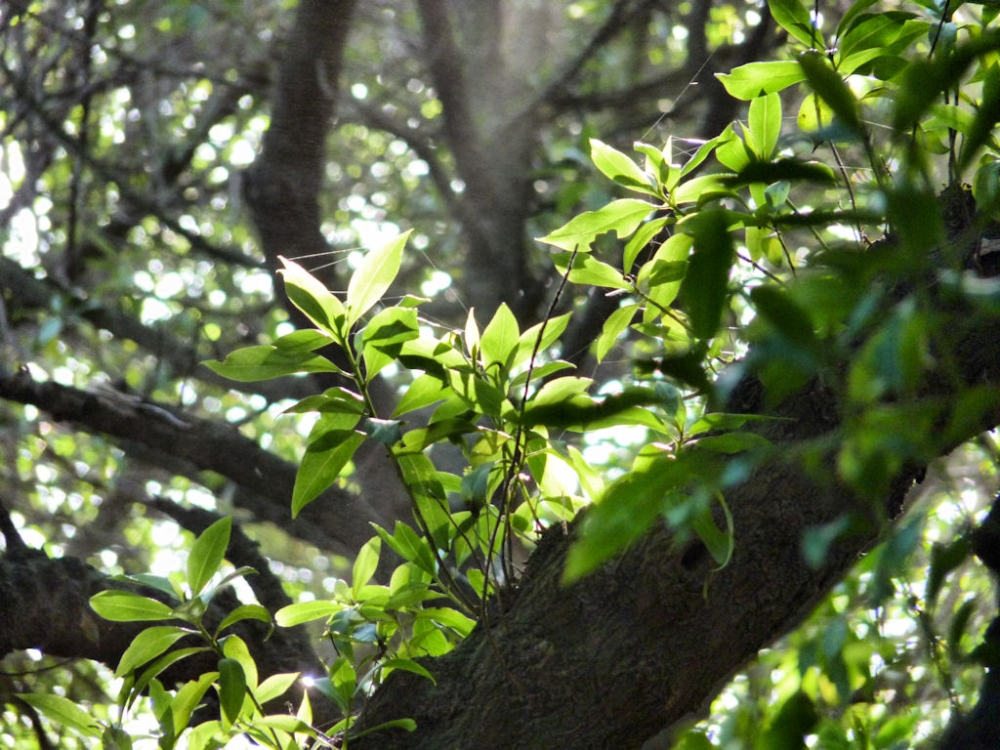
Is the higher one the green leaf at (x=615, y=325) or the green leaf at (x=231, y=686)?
the green leaf at (x=615, y=325)

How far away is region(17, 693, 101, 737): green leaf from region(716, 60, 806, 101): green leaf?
2.83ft

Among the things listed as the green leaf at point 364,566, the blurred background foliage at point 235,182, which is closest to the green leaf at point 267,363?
the green leaf at point 364,566

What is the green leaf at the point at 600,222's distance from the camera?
839mm

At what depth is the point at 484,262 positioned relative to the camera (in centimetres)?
244

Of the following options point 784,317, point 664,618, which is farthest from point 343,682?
point 784,317

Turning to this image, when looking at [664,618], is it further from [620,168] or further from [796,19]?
[796,19]

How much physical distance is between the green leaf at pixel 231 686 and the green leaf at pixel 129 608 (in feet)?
0.27

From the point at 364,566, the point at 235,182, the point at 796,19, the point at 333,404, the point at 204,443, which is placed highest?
the point at 235,182

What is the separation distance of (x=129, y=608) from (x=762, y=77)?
0.74 m

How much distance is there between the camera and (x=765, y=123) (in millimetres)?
846

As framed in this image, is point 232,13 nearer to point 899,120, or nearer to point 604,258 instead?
point 604,258

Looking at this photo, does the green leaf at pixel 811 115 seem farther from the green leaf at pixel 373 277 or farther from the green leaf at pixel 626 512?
the green leaf at pixel 626 512

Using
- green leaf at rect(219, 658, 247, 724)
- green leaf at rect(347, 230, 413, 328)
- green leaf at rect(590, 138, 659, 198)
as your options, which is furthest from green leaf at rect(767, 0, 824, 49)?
green leaf at rect(219, 658, 247, 724)

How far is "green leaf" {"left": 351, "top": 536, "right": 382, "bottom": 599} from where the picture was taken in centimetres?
93
